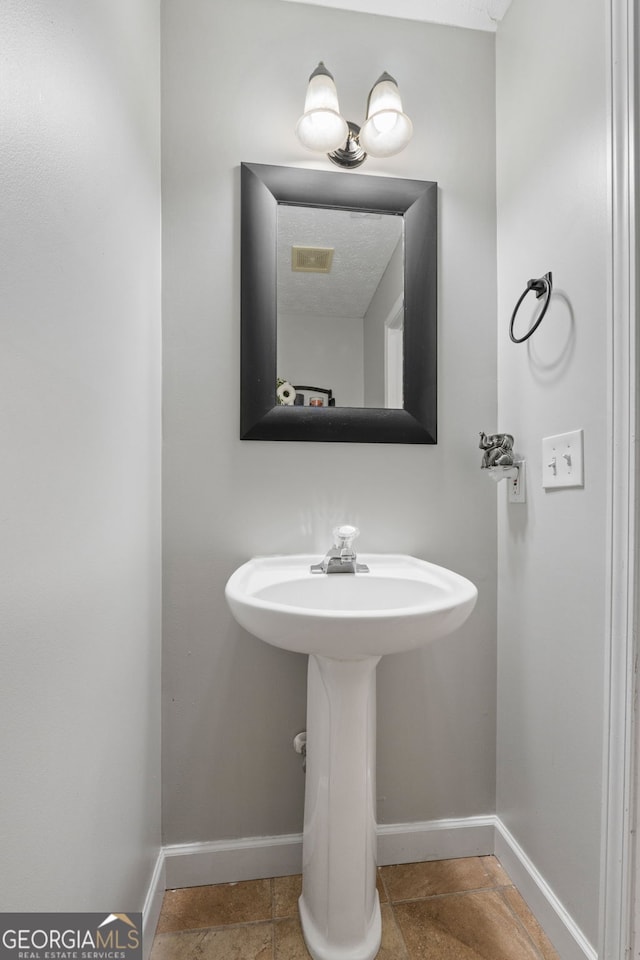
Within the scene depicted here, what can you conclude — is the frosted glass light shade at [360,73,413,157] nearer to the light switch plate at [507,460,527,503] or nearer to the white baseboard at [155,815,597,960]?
the light switch plate at [507,460,527,503]

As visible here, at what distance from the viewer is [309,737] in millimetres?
1047

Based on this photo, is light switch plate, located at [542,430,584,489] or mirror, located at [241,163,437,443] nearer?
light switch plate, located at [542,430,584,489]

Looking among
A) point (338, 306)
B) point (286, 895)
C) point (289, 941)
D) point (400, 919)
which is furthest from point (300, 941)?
point (338, 306)

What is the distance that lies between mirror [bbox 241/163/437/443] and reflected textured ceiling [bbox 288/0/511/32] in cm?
→ 46

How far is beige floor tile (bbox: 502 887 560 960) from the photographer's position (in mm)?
995

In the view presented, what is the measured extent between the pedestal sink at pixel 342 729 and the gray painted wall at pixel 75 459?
271 millimetres

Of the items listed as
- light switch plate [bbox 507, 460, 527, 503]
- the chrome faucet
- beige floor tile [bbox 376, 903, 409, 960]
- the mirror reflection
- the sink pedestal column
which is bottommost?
beige floor tile [bbox 376, 903, 409, 960]

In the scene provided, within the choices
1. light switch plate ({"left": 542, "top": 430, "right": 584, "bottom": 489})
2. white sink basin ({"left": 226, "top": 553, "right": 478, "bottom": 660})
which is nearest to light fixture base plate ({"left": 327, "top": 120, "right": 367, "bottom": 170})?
light switch plate ({"left": 542, "top": 430, "right": 584, "bottom": 489})

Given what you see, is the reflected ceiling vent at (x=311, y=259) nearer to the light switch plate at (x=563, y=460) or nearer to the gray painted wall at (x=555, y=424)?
the gray painted wall at (x=555, y=424)

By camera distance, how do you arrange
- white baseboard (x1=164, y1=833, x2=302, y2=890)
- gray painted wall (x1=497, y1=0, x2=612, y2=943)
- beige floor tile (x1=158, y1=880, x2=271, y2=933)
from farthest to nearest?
white baseboard (x1=164, y1=833, x2=302, y2=890)
beige floor tile (x1=158, y1=880, x2=271, y2=933)
gray painted wall (x1=497, y1=0, x2=612, y2=943)

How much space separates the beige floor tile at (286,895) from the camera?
109 cm

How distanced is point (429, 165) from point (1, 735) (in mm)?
1535

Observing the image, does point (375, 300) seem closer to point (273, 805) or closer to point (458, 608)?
point (458, 608)

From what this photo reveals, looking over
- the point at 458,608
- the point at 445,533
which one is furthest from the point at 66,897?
the point at 445,533
